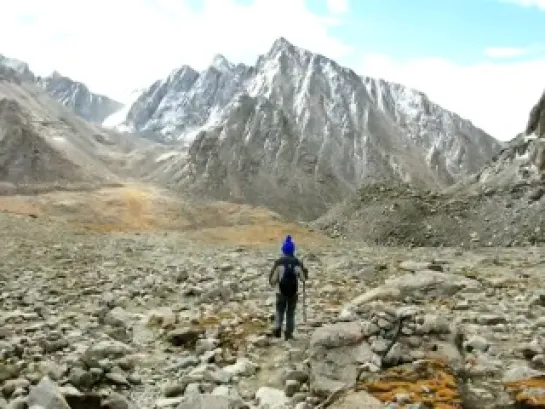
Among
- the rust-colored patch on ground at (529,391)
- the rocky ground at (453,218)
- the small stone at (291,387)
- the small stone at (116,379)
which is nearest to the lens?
the rust-colored patch on ground at (529,391)

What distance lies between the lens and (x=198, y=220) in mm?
55094

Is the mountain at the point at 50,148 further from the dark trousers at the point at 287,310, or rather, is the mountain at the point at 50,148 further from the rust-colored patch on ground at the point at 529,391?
the rust-colored patch on ground at the point at 529,391

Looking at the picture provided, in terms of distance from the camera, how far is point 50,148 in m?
95.3

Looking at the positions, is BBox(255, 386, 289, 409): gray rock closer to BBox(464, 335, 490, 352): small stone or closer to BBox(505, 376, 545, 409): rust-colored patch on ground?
BBox(505, 376, 545, 409): rust-colored patch on ground

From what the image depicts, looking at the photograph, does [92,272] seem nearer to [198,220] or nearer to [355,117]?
[198,220]

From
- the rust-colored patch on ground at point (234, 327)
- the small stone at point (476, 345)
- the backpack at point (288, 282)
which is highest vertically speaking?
the backpack at point (288, 282)

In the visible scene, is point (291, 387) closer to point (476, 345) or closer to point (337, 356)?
point (337, 356)

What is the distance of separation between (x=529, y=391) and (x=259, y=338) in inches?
215

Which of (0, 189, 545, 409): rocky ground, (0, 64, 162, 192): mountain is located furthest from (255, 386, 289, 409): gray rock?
(0, 64, 162, 192): mountain

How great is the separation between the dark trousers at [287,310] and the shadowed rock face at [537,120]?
34.2m

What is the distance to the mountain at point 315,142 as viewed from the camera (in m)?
101

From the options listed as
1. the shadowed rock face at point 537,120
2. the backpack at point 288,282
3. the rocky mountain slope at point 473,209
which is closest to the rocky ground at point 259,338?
the backpack at point 288,282

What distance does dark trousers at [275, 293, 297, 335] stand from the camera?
12.5m

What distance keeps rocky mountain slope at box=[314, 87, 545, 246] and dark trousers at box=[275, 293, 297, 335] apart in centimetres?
2445
